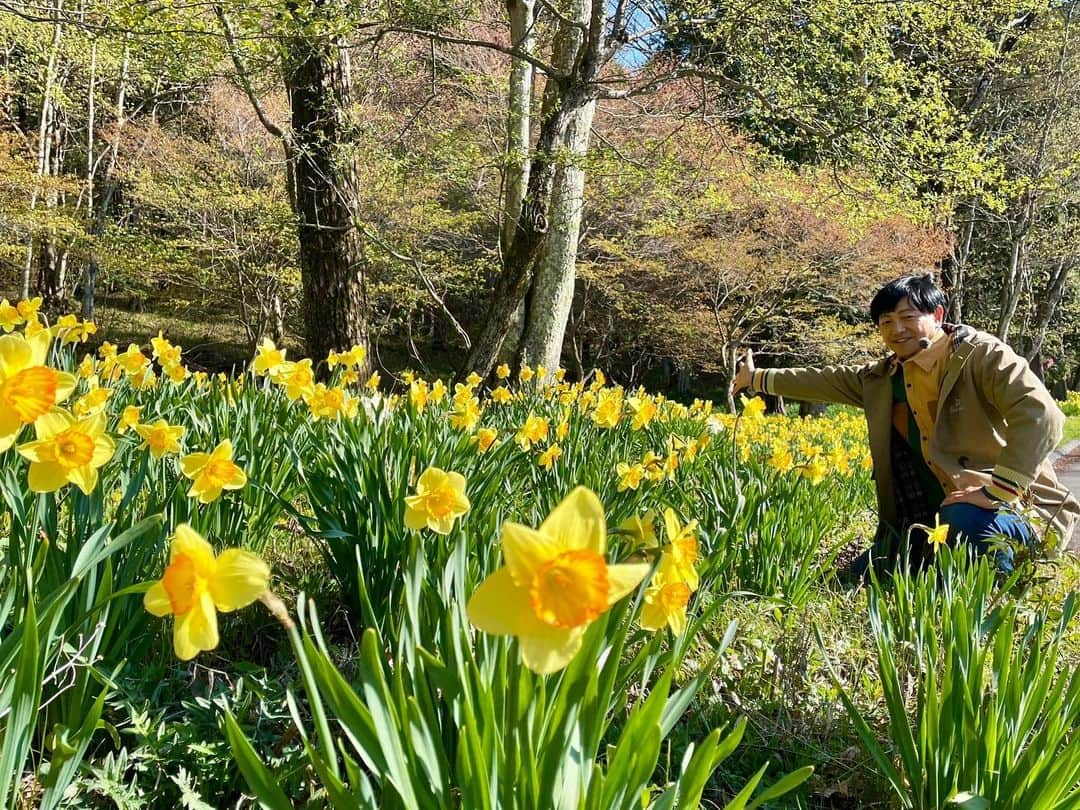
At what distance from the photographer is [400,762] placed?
77 cm

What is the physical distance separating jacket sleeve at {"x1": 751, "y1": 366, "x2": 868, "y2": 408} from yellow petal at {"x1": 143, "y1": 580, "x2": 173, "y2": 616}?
283cm

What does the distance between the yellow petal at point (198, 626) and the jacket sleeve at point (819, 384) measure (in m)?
2.82

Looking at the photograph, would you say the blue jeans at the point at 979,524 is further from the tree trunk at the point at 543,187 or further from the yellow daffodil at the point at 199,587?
the tree trunk at the point at 543,187

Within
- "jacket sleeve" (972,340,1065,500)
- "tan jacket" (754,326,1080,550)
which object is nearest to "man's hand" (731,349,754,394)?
"tan jacket" (754,326,1080,550)

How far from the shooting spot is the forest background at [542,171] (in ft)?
17.4

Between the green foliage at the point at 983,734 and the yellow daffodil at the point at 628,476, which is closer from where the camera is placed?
the green foliage at the point at 983,734

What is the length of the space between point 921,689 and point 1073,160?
14.7 meters

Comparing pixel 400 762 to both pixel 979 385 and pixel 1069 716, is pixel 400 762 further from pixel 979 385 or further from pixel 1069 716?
pixel 979 385

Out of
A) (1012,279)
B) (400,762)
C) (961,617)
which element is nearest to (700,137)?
(961,617)

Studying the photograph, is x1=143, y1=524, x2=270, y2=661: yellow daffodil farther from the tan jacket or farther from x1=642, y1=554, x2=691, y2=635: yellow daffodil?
the tan jacket

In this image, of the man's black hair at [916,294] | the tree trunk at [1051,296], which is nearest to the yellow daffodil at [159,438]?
the man's black hair at [916,294]

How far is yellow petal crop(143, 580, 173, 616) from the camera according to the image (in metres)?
0.72

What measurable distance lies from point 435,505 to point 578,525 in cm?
55

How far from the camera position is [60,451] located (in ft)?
3.24
